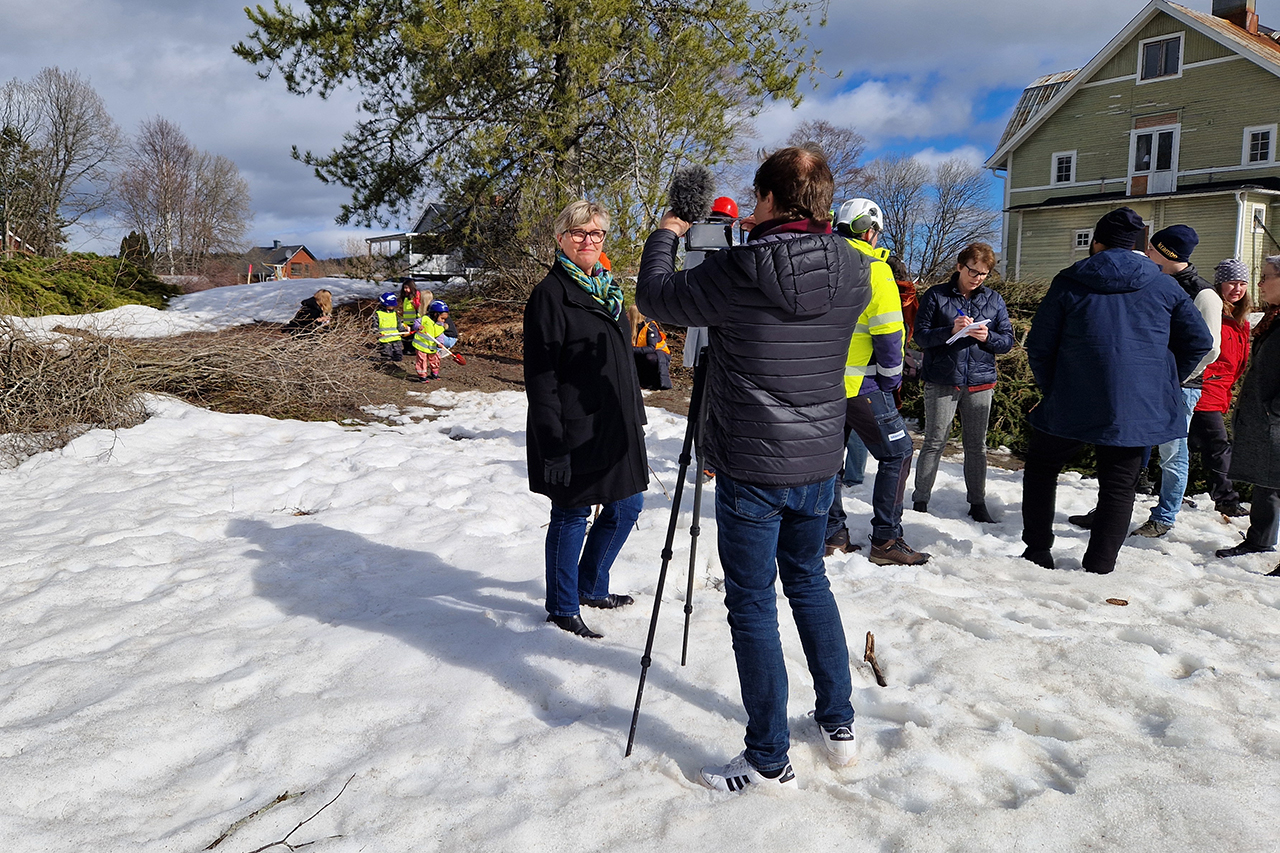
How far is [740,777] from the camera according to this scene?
2391 mm

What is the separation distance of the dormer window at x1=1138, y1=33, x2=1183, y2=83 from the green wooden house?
0.10ft

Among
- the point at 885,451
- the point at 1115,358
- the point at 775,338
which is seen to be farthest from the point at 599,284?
the point at 1115,358

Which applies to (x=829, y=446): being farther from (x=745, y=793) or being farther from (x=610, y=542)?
(x=610, y=542)

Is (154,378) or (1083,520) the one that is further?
(154,378)

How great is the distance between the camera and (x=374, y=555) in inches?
183

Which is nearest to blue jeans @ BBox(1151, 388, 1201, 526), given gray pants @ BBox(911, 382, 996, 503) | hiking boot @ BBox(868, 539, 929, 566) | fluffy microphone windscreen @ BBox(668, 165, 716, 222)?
gray pants @ BBox(911, 382, 996, 503)

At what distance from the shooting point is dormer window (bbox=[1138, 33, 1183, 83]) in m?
23.4

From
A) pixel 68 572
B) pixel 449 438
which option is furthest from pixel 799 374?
pixel 449 438

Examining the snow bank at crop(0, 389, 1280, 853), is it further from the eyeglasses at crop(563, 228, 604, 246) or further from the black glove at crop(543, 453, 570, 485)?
the eyeglasses at crop(563, 228, 604, 246)

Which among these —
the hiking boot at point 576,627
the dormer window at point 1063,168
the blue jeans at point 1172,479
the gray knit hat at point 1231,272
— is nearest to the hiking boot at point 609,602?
the hiking boot at point 576,627

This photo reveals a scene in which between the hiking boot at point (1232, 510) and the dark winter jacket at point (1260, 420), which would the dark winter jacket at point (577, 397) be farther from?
the hiking boot at point (1232, 510)

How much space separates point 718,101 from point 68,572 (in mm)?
10456

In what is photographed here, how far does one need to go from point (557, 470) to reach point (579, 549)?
456 millimetres

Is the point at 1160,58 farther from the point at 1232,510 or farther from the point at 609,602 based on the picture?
the point at 609,602
